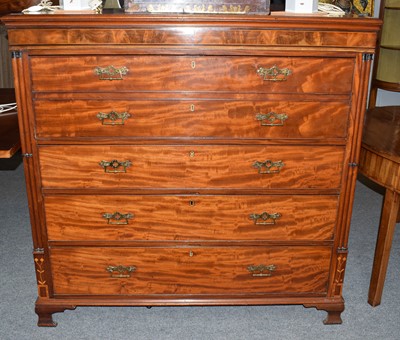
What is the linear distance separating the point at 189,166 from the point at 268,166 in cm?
37

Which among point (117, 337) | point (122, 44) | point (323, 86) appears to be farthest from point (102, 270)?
point (323, 86)

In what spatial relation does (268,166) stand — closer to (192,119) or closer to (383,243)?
(192,119)

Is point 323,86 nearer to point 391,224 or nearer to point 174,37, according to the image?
point 174,37

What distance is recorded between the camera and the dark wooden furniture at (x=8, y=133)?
7.13 feet

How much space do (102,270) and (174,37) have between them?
119 cm

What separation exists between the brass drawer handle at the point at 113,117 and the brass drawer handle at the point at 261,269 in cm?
97

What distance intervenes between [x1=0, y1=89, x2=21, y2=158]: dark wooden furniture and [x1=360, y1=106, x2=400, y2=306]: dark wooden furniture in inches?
68.1

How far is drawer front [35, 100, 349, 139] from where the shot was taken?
225cm

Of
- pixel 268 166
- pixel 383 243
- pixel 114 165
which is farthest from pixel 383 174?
pixel 114 165

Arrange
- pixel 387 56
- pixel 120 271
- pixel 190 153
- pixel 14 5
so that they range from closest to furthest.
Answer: pixel 190 153 < pixel 120 271 < pixel 14 5 < pixel 387 56

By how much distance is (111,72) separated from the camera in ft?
7.20

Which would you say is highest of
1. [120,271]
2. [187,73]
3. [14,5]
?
[14,5]

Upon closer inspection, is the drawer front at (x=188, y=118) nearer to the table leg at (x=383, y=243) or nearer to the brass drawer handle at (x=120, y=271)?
the table leg at (x=383, y=243)

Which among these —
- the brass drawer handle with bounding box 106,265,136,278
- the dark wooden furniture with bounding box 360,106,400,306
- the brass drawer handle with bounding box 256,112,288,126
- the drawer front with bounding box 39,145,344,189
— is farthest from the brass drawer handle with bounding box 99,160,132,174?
the dark wooden furniture with bounding box 360,106,400,306
